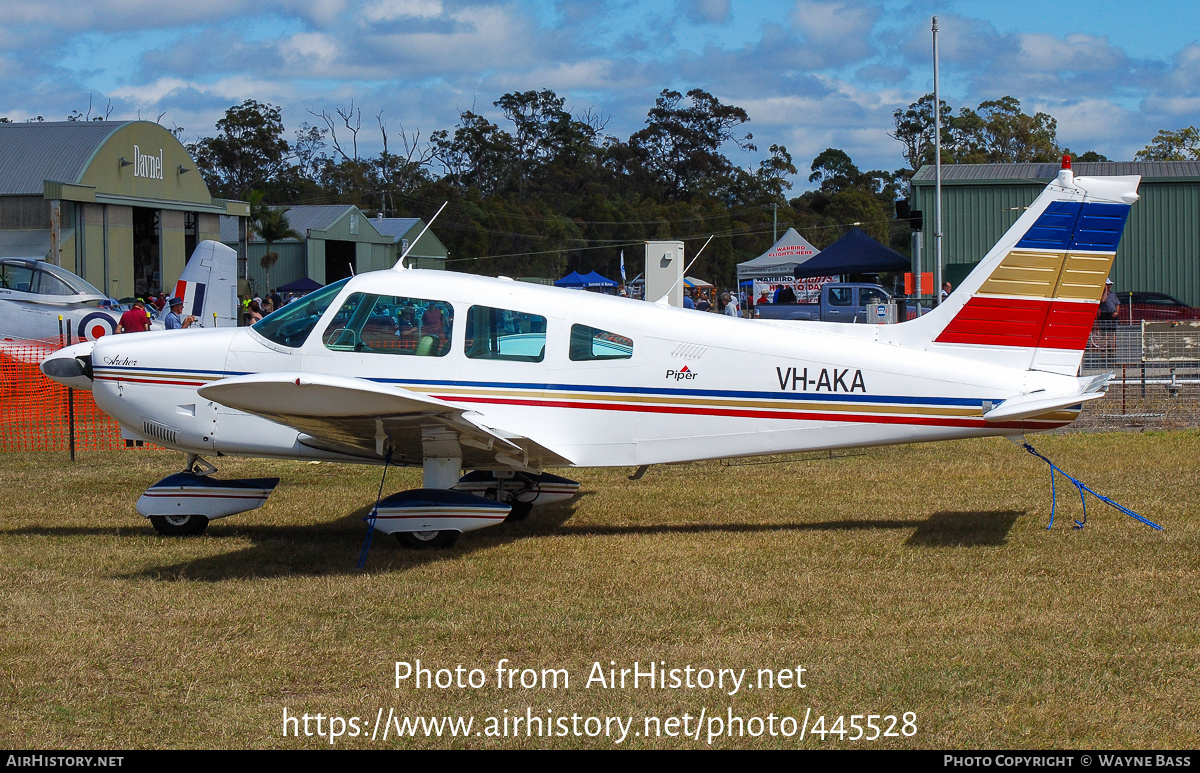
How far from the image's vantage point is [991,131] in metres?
75.2

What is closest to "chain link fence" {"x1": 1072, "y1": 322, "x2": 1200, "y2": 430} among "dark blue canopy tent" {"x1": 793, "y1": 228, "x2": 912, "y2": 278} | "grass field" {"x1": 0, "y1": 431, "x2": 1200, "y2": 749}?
"grass field" {"x1": 0, "y1": 431, "x2": 1200, "y2": 749}

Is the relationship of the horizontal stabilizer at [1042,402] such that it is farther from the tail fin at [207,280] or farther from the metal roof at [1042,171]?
the metal roof at [1042,171]

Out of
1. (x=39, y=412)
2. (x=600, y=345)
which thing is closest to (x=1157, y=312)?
(x=600, y=345)

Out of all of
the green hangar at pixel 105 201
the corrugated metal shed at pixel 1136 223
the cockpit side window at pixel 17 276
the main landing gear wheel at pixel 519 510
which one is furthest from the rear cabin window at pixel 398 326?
the green hangar at pixel 105 201

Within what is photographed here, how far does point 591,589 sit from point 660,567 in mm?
705

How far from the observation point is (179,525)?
311 inches

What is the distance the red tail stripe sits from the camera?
730 centimetres

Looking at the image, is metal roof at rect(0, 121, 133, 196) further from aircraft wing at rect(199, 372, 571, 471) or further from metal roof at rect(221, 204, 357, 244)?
aircraft wing at rect(199, 372, 571, 471)

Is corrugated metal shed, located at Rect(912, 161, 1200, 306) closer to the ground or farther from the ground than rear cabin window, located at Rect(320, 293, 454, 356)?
farther from the ground

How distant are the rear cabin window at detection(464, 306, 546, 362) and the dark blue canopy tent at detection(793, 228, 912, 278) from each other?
2041cm

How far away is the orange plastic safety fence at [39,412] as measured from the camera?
535 inches

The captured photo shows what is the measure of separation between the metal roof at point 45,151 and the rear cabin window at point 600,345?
1298 inches

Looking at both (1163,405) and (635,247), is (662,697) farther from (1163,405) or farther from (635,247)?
(635,247)

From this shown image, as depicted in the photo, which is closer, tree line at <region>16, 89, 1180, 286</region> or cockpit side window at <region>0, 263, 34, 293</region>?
cockpit side window at <region>0, 263, 34, 293</region>
